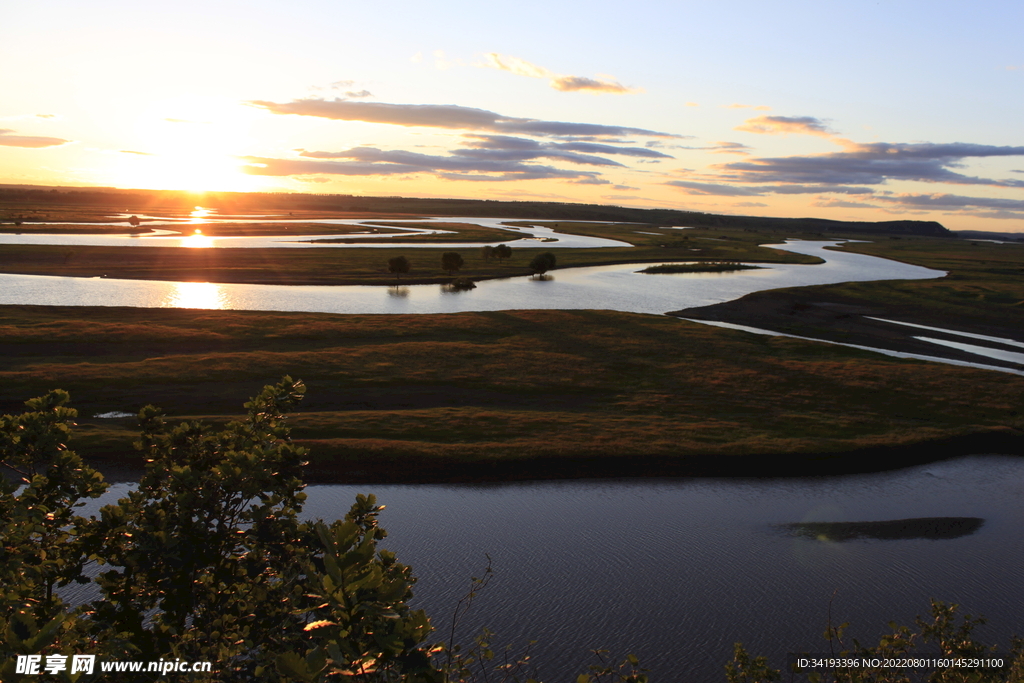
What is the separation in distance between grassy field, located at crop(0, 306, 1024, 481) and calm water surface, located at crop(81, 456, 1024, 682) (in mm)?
2988

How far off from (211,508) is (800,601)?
813 inches

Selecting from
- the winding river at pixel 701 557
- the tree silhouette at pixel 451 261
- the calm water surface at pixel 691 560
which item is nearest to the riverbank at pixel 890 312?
the winding river at pixel 701 557

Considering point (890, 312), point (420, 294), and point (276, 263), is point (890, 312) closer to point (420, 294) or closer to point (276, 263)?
point (420, 294)

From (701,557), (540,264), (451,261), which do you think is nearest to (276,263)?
(451,261)

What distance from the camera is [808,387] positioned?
50000mm

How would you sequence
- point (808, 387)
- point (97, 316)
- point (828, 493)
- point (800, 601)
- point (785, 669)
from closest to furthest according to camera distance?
point (785, 669) → point (800, 601) → point (828, 493) → point (808, 387) → point (97, 316)

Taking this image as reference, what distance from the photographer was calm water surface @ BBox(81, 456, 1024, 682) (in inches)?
835

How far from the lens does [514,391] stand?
48.2 m

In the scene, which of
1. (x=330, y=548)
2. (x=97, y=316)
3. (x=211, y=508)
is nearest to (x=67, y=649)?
(x=211, y=508)

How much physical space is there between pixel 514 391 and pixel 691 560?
932 inches

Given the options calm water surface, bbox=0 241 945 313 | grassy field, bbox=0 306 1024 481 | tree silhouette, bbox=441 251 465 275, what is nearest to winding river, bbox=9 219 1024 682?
grassy field, bbox=0 306 1024 481

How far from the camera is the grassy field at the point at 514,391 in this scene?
36688mm

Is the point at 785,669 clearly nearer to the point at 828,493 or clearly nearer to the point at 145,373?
the point at 828,493

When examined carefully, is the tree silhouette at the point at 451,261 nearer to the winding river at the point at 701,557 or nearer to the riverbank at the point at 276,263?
the riverbank at the point at 276,263
